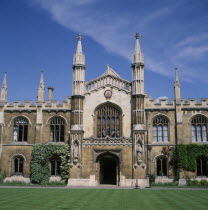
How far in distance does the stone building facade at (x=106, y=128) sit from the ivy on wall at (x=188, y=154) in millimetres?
792

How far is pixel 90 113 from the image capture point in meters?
35.2

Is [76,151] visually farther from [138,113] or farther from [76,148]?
[138,113]

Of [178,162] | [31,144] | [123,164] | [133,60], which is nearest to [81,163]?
[123,164]

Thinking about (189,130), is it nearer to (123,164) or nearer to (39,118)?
(123,164)

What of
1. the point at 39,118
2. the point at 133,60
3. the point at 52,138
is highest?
the point at 133,60

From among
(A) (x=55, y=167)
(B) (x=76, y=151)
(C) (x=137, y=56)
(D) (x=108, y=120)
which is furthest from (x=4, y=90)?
(C) (x=137, y=56)

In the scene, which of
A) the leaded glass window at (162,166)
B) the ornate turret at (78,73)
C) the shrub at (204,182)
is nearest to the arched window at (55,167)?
the ornate turret at (78,73)

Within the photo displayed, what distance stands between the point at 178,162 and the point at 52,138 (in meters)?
14.1

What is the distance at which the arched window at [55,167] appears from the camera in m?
35.2

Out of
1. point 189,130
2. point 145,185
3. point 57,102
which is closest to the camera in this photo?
point 145,185

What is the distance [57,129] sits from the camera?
36375 mm

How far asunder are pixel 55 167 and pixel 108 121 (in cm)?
774

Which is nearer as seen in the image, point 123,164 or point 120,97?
point 123,164

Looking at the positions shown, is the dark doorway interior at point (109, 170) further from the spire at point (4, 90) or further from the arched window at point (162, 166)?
the spire at point (4, 90)
